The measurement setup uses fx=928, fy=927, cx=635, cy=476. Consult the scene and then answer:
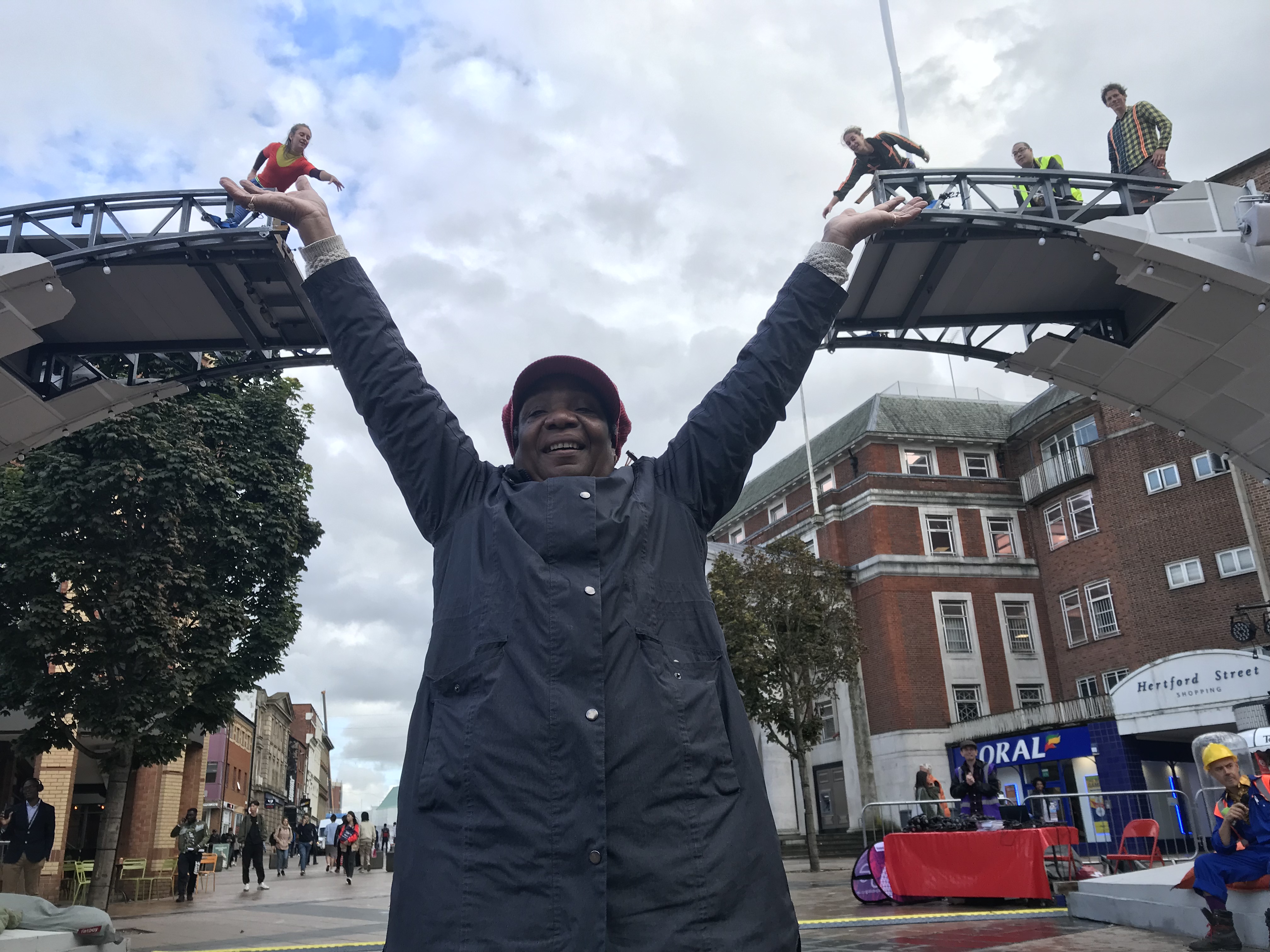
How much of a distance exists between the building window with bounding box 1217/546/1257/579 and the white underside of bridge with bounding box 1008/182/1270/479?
66.6 feet

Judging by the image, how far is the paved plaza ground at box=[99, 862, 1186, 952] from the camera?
7.49 metres

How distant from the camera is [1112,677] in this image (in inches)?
1297

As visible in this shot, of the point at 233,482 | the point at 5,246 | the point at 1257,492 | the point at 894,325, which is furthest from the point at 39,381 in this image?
the point at 1257,492

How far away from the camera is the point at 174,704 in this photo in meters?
16.0

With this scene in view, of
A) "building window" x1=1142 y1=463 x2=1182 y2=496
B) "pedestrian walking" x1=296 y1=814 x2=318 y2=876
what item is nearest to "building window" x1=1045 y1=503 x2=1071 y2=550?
"building window" x1=1142 y1=463 x2=1182 y2=496

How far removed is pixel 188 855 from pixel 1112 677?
97.0ft

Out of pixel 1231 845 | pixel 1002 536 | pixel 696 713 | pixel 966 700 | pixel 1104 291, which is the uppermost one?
pixel 1002 536

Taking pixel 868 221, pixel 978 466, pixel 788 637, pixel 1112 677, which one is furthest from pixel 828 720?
pixel 868 221

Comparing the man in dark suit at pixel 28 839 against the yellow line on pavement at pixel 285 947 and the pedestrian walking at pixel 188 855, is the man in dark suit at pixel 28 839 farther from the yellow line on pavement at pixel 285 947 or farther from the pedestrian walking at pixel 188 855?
the pedestrian walking at pixel 188 855

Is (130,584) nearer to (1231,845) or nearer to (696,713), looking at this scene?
(1231,845)

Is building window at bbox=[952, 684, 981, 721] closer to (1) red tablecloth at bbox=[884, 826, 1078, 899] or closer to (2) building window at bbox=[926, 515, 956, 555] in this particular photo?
(2) building window at bbox=[926, 515, 956, 555]

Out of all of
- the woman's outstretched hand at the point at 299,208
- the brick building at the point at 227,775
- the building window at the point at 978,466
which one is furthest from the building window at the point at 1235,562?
the brick building at the point at 227,775

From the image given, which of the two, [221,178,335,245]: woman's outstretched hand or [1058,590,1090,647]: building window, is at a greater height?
[1058,590,1090,647]: building window

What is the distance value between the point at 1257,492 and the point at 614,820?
29023 millimetres
